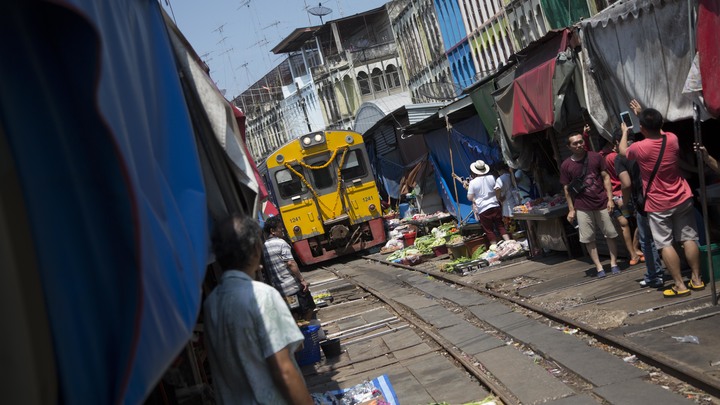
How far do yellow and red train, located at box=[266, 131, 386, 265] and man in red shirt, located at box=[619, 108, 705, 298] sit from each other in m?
14.4

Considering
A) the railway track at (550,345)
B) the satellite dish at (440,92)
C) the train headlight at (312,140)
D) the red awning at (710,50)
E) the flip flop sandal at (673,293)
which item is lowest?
the railway track at (550,345)

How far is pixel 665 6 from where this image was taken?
28.0 ft

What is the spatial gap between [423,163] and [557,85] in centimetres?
1237

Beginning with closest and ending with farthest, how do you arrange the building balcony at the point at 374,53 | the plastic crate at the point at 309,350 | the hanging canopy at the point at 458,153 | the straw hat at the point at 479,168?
the plastic crate at the point at 309,350 < the straw hat at the point at 479,168 < the hanging canopy at the point at 458,153 < the building balcony at the point at 374,53

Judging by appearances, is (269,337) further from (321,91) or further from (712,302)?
(321,91)

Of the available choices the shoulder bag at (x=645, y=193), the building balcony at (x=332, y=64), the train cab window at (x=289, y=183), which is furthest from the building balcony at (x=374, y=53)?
the shoulder bag at (x=645, y=193)

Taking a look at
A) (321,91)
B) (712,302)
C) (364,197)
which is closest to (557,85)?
(712,302)

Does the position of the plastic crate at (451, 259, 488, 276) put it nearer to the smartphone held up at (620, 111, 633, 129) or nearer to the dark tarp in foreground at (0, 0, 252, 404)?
the smartphone held up at (620, 111, 633, 129)

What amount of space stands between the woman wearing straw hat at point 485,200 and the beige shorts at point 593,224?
4.88 m

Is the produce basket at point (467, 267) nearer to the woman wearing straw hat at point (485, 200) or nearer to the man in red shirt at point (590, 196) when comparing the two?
the woman wearing straw hat at point (485, 200)

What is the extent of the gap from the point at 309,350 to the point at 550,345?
9.42 ft

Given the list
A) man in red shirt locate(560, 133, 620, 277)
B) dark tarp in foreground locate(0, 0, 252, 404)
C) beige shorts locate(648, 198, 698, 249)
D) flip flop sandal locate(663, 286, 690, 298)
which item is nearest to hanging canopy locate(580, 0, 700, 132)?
man in red shirt locate(560, 133, 620, 277)

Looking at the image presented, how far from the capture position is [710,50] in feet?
24.8

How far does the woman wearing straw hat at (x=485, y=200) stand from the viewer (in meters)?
15.6
